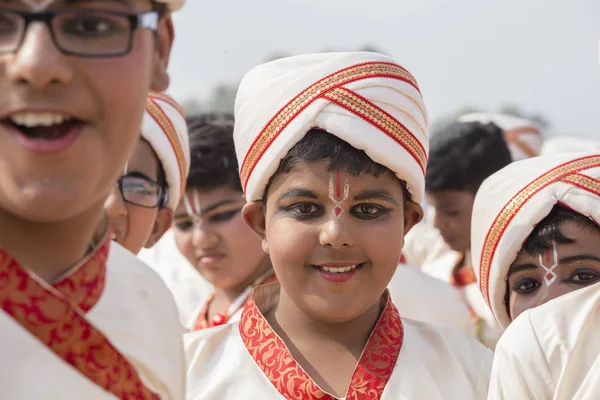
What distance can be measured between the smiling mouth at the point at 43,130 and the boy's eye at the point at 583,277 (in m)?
2.38

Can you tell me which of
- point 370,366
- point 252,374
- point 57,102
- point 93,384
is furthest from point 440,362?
point 57,102

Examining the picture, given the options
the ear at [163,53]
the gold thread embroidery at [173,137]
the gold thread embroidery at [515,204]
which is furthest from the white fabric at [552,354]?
the gold thread embroidery at [173,137]

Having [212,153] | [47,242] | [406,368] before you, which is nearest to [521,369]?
[406,368]

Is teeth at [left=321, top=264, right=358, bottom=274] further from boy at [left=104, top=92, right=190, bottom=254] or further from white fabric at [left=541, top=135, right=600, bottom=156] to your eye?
white fabric at [left=541, top=135, right=600, bottom=156]

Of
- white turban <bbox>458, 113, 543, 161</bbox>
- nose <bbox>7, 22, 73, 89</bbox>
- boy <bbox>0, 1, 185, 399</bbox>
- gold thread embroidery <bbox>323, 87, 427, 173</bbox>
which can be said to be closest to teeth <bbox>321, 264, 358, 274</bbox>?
gold thread embroidery <bbox>323, 87, 427, 173</bbox>

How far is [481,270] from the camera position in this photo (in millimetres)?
4504

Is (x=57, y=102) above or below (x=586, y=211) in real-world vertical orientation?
above

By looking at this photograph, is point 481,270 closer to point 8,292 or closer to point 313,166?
point 313,166

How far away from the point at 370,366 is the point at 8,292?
170cm

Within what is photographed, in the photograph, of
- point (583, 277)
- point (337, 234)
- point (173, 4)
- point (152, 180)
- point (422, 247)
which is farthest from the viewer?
point (422, 247)

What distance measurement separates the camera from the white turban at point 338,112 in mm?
3709

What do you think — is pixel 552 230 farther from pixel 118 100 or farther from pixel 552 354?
pixel 118 100

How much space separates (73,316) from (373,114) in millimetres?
1743

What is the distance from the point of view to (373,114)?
147 inches
